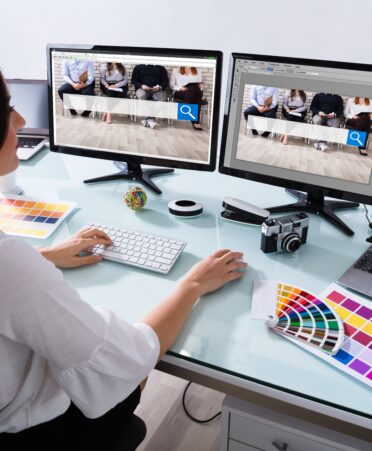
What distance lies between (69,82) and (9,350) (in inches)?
41.8

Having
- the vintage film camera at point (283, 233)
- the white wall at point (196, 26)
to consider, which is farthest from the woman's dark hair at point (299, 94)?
the white wall at point (196, 26)

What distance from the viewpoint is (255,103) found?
130cm

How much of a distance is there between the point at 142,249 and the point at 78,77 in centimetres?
67

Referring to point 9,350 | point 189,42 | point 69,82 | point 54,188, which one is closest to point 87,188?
point 54,188

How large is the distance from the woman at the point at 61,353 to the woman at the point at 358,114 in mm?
635

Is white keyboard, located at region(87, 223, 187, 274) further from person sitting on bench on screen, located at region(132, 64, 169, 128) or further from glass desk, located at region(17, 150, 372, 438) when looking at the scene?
person sitting on bench on screen, located at region(132, 64, 169, 128)

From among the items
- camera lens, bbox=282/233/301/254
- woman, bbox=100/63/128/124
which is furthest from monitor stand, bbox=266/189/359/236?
woman, bbox=100/63/128/124

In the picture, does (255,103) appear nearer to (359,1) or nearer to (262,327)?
(262,327)

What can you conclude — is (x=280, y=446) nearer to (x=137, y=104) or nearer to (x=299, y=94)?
(x=299, y=94)

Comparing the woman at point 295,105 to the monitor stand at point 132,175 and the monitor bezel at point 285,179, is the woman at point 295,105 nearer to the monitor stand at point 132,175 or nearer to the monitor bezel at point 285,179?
the monitor bezel at point 285,179

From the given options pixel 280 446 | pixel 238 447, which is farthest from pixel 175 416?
pixel 280 446

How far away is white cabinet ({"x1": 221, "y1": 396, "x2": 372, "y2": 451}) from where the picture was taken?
847 millimetres

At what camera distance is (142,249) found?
1.19 m

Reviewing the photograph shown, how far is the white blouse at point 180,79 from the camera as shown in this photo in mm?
1353
